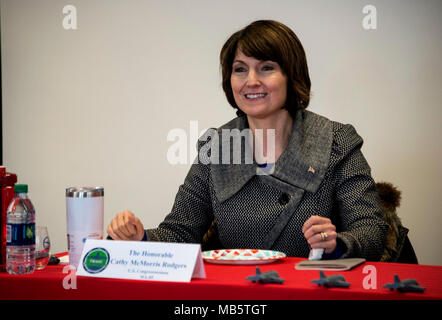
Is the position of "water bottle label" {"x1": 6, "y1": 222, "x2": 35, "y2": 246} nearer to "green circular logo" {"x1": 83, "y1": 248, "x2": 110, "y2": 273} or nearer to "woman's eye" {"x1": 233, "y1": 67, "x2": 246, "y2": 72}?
"green circular logo" {"x1": 83, "y1": 248, "x2": 110, "y2": 273}

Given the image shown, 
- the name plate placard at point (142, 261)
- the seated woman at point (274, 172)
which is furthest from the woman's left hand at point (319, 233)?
the name plate placard at point (142, 261)

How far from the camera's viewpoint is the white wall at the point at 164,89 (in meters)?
2.99

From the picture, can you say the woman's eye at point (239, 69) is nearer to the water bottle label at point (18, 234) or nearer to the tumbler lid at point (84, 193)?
the tumbler lid at point (84, 193)

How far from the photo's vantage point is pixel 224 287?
1107mm

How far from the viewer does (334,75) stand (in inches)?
121

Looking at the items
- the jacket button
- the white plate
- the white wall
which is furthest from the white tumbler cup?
the white wall

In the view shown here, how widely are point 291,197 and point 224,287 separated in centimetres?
73

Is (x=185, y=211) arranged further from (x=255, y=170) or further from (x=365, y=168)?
(x=365, y=168)

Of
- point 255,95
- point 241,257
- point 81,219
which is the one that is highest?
point 255,95

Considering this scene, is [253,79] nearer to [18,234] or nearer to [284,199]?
[284,199]

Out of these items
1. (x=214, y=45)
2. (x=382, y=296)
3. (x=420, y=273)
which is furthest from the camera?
(x=214, y=45)

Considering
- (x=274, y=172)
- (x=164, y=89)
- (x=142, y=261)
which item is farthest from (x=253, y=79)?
(x=164, y=89)

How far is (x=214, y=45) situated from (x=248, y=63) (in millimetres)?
1448

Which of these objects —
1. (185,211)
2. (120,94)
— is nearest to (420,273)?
(185,211)
